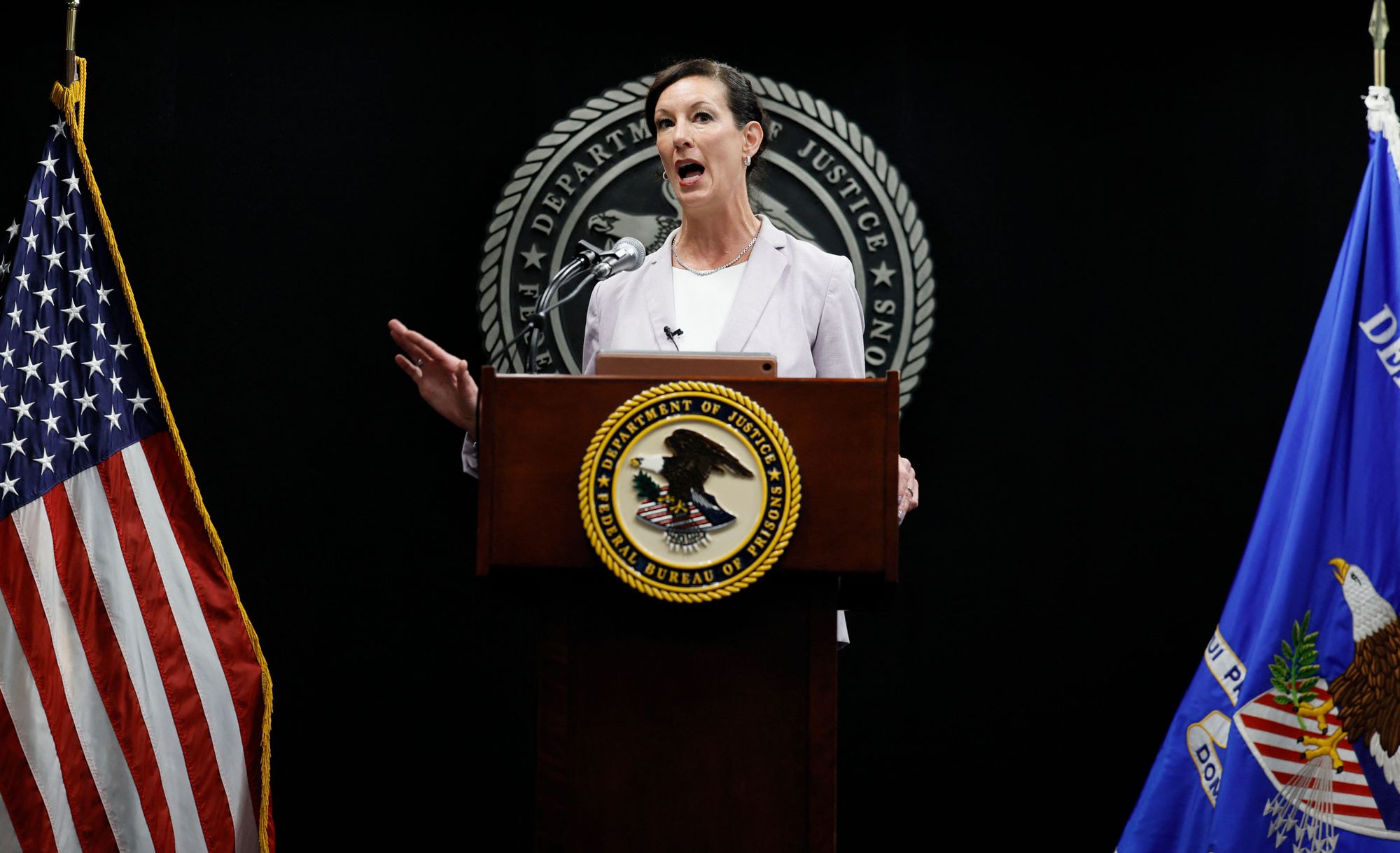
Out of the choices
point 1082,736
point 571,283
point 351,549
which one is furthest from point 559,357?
point 1082,736

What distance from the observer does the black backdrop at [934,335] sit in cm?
318

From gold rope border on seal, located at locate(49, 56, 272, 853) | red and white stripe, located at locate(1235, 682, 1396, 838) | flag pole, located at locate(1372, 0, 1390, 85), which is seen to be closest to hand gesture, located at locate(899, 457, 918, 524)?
red and white stripe, located at locate(1235, 682, 1396, 838)

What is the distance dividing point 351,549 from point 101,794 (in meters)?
0.87

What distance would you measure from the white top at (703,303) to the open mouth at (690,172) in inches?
5.5

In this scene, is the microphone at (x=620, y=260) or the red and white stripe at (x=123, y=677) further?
the red and white stripe at (x=123, y=677)

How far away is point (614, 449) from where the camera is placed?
1.62 m

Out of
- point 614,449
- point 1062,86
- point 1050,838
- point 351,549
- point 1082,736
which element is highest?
point 1062,86

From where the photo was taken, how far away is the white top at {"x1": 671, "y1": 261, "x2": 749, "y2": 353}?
209 cm

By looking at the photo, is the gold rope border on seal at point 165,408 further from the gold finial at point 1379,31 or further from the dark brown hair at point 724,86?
the gold finial at point 1379,31

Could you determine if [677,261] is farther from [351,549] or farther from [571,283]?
[351,549]

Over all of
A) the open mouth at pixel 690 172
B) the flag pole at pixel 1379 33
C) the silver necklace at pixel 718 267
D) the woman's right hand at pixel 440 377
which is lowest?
the woman's right hand at pixel 440 377

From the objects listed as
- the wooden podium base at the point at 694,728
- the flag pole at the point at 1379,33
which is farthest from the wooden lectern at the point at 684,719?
the flag pole at the point at 1379,33

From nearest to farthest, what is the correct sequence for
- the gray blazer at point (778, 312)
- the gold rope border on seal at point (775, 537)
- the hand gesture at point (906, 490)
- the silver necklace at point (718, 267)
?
1. the gold rope border on seal at point (775, 537)
2. the hand gesture at point (906, 490)
3. the gray blazer at point (778, 312)
4. the silver necklace at point (718, 267)

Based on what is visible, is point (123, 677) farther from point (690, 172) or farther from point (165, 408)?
point (690, 172)
